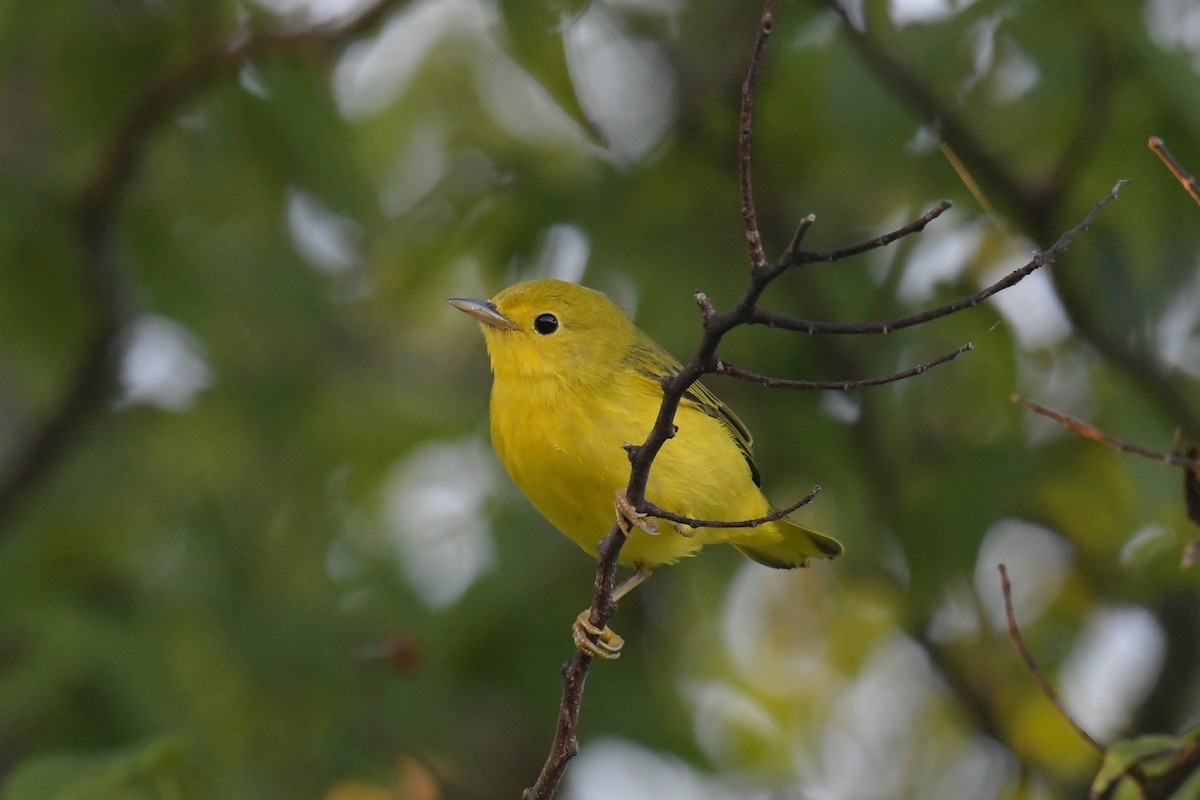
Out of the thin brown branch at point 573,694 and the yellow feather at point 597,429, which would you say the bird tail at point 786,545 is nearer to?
the yellow feather at point 597,429

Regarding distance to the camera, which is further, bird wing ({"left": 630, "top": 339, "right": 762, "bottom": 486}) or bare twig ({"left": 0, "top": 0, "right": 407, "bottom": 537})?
bare twig ({"left": 0, "top": 0, "right": 407, "bottom": 537})

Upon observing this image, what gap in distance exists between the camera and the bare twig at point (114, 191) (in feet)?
16.3

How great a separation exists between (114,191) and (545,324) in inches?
69.4

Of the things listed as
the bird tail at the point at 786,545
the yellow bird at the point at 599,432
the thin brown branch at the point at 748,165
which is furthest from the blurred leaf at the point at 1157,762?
the bird tail at the point at 786,545

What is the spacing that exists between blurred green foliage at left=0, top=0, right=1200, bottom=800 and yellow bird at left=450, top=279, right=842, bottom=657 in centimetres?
28

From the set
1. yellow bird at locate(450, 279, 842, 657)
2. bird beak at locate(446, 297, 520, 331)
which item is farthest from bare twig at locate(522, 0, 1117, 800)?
bird beak at locate(446, 297, 520, 331)

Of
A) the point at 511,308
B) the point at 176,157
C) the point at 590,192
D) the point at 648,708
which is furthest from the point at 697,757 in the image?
the point at 176,157

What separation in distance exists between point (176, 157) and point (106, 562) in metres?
1.78

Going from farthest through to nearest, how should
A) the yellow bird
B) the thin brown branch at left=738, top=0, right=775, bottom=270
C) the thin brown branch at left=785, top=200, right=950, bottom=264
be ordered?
the yellow bird, the thin brown branch at left=738, top=0, right=775, bottom=270, the thin brown branch at left=785, top=200, right=950, bottom=264

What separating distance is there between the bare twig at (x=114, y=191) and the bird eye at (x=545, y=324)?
1342mm

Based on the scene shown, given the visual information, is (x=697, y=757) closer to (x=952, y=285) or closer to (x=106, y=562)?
(x=952, y=285)

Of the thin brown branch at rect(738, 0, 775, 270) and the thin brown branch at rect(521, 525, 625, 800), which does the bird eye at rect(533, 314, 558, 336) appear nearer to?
the thin brown branch at rect(521, 525, 625, 800)

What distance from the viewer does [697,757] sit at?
5273 mm

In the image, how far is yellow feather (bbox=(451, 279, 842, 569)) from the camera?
409 centimetres
